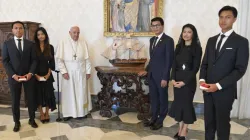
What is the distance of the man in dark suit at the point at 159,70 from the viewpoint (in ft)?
10.1

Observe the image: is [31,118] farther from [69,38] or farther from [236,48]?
[236,48]

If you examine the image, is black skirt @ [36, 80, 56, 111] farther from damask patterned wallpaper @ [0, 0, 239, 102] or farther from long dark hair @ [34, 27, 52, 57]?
damask patterned wallpaper @ [0, 0, 239, 102]

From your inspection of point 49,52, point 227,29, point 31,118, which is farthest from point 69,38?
point 227,29


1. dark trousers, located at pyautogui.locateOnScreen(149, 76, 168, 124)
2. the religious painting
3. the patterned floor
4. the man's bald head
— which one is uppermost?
the religious painting

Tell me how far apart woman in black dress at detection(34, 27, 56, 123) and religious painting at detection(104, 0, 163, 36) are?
46.5 inches

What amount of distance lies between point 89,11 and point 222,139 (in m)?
3.21

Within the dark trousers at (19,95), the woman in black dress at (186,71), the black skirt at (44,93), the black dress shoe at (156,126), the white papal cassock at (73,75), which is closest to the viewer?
the woman in black dress at (186,71)

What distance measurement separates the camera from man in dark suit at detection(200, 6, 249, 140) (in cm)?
206

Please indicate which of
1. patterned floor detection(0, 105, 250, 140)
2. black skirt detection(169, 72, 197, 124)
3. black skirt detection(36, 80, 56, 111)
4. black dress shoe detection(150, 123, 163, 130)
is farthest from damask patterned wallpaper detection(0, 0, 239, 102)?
black skirt detection(169, 72, 197, 124)

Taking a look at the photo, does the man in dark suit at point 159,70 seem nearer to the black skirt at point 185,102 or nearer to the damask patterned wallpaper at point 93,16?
the black skirt at point 185,102

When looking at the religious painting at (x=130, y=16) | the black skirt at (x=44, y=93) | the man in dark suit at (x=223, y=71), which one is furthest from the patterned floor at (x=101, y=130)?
the religious painting at (x=130, y=16)

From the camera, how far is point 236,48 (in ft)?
Answer: 6.76

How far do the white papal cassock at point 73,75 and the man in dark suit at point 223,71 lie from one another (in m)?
2.03

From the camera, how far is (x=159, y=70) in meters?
3.15
